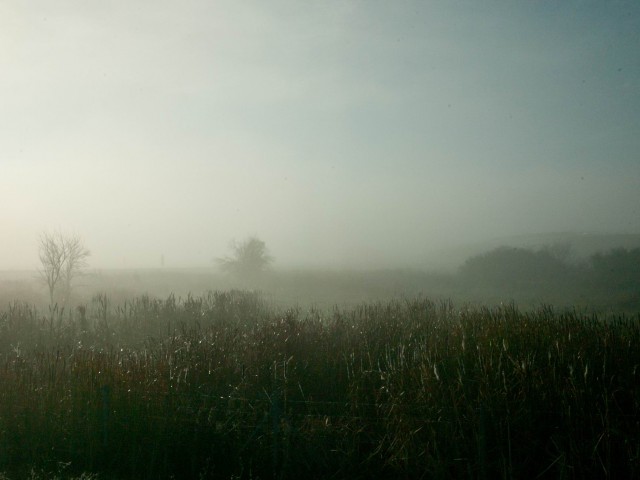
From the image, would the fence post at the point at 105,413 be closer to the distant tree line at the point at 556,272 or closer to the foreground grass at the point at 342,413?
the foreground grass at the point at 342,413

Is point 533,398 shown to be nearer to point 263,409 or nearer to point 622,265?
point 263,409

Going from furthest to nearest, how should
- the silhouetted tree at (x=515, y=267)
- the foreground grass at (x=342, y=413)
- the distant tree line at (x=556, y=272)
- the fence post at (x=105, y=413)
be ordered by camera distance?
the silhouetted tree at (x=515, y=267) < the distant tree line at (x=556, y=272) < the fence post at (x=105, y=413) < the foreground grass at (x=342, y=413)

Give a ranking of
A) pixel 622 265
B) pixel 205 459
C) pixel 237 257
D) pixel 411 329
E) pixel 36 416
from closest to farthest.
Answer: pixel 205 459 < pixel 36 416 < pixel 411 329 < pixel 622 265 < pixel 237 257

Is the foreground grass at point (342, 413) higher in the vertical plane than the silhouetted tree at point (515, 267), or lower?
lower

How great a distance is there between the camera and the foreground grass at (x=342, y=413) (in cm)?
613

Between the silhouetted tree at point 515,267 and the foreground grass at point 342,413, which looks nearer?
the foreground grass at point 342,413

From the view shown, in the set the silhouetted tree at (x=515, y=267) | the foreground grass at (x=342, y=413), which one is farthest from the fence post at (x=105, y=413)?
the silhouetted tree at (x=515, y=267)

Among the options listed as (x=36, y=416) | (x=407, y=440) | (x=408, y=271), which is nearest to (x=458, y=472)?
(x=407, y=440)

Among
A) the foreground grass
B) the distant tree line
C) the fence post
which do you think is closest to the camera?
the foreground grass

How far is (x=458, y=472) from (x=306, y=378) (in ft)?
11.6

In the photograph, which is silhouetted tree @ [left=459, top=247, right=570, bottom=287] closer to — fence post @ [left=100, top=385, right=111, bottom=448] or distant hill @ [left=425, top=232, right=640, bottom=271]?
distant hill @ [left=425, top=232, right=640, bottom=271]

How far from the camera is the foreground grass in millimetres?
6133

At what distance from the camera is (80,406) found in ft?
24.4

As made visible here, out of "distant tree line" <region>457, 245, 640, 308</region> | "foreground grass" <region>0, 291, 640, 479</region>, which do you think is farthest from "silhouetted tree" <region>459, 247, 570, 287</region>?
"foreground grass" <region>0, 291, 640, 479</region>
